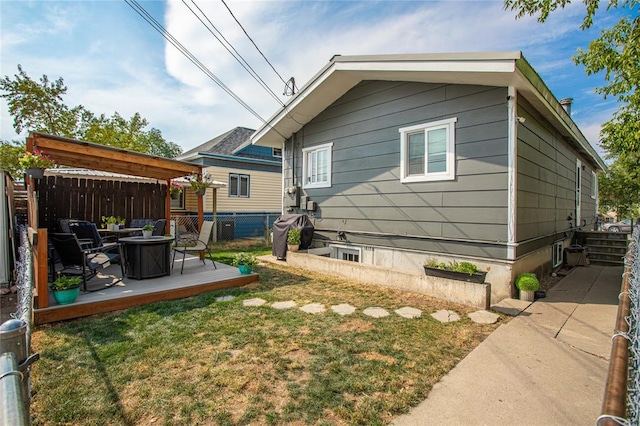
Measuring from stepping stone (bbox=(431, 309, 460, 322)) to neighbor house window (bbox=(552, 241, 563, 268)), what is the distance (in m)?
4.61

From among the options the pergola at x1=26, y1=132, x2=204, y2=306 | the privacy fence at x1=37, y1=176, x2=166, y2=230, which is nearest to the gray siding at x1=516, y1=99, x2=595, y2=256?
the pergola at x1=26, y1=132, x2=204, y2=306

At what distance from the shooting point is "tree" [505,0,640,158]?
479 centimetres

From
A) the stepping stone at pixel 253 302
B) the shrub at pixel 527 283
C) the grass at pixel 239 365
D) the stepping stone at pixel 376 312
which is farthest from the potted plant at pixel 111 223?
the shrub at pixel 527 283

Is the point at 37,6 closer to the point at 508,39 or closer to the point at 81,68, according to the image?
the point at 81,68

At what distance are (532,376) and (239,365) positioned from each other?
2.47m

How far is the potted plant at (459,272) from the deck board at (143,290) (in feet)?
10.2

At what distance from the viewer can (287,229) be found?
7434 millimetres

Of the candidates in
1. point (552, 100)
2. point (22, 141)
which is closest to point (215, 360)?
point (552, 100)

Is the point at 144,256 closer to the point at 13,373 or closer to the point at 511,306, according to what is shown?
the point at 13,373

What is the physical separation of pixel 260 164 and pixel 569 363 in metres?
14.2

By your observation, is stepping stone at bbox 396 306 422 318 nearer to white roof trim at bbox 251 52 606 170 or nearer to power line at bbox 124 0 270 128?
white roof trim at bbox 251 52 606 170

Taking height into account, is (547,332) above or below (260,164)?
below

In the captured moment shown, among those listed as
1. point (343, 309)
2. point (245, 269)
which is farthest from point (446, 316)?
point (245, 269)

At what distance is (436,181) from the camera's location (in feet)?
17.8
